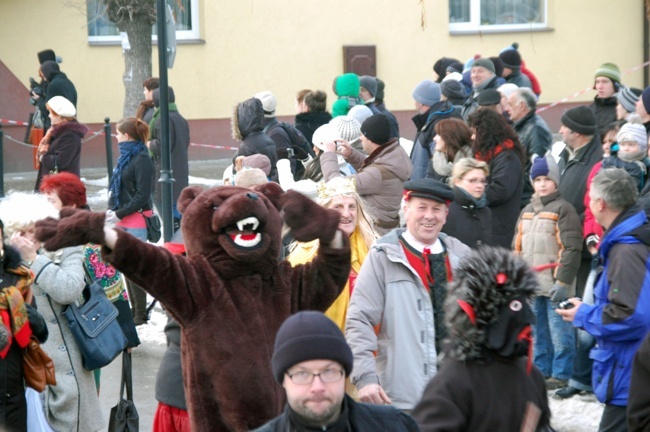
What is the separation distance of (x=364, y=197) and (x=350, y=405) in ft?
15.5

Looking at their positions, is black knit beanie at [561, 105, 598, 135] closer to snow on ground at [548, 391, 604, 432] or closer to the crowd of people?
the crowd of people

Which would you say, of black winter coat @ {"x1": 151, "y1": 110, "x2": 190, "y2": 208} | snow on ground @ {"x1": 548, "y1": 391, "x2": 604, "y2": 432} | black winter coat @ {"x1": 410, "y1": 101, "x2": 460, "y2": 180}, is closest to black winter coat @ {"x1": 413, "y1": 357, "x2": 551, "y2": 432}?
snow on ground @ {"x1": 548, "y1": 391, "x2": 604, "y2": 432}

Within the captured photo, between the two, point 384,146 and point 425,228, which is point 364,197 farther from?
point 425,228

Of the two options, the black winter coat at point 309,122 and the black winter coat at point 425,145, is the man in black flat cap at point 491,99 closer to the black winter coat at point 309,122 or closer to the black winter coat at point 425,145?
the black winter coat at point 425,145

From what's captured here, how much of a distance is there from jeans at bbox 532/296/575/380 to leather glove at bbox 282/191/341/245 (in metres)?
3.56

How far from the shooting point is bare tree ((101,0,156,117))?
17.7 meters

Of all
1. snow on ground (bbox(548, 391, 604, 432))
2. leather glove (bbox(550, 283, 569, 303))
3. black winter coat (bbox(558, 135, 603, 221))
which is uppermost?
black winter coat (bbox(558, 135, 603, 221))

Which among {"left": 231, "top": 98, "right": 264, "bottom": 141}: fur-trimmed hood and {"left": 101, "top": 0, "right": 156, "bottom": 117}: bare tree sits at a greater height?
{"left": 101, "top": 0, "right": 156, "bottom": 117}: bare tree

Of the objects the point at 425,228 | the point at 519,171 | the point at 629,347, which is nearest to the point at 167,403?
the point at 425,228

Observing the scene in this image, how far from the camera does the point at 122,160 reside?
10.0 metres

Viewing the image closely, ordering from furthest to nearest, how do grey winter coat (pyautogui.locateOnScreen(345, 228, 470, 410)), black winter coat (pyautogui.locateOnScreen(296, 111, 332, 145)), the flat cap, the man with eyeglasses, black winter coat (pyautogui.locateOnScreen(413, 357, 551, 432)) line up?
black winter coat (pyautogui.locateOnScreen(296, 111, 332, 145))
the flat cap
grey winter coat (pyautogui.locateOnScreen(345, 228, 470, 410))
black winter coat (pyautogui.locateOnScreen(413, 357, 551, 432))
the man with eyeglasses

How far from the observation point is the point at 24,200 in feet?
20.2

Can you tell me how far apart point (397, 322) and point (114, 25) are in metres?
16.2

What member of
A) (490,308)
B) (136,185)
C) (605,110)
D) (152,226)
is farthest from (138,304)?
(490,308)
